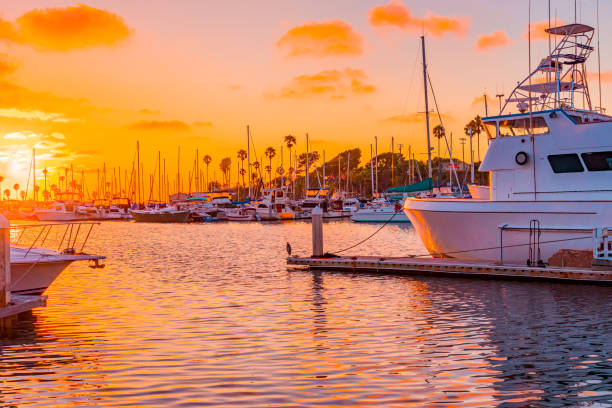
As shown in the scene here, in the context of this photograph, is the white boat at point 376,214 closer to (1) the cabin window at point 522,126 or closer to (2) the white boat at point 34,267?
(1) the cabin window at point 522,126

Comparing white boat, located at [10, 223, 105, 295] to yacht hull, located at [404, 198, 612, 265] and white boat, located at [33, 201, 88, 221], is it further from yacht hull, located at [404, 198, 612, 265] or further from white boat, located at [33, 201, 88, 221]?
white boat, located at [33, 201, 88, 221]

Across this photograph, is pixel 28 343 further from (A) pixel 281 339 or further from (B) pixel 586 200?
(B) pixel 586 200

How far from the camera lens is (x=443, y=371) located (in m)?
11.2

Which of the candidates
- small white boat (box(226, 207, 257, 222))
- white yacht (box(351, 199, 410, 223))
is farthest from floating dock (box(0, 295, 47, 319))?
small white boat (box(226, 207, 257, 222))

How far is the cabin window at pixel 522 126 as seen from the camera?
24641 mm

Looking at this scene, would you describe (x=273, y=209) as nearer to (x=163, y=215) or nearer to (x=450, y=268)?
(x=163, y=215)

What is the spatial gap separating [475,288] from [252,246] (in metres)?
28.1

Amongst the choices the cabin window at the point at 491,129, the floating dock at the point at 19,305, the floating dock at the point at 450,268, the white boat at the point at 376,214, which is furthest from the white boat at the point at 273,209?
the floating dock at the point at 19,305

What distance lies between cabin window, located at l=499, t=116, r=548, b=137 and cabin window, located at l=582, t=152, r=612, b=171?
1863 mm

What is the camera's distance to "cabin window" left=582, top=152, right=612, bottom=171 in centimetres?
2322

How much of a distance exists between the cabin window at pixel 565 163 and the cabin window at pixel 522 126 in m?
1.15

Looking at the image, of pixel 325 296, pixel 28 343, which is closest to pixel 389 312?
pixel 325 296

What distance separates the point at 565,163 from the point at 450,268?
5.57 metres

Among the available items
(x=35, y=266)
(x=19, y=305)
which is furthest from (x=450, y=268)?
(x=19, y=305)
